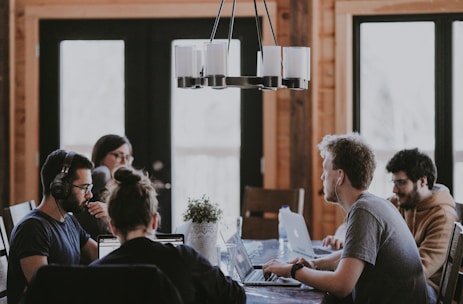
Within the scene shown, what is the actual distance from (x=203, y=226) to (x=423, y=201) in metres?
1.25

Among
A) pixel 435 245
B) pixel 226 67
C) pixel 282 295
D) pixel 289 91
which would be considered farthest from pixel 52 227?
pixel 289 91

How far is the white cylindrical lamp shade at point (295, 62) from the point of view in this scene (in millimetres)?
3504

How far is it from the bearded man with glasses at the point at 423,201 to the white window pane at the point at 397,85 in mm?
1637

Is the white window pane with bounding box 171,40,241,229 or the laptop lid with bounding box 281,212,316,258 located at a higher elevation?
the white window pane with bounding box 171,40,241,229

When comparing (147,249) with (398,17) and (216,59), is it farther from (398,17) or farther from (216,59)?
(398,17)

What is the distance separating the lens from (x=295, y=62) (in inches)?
139

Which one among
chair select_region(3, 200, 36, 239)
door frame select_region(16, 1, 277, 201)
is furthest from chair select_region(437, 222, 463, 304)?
door frame select_region(16, 1, 277, 201)

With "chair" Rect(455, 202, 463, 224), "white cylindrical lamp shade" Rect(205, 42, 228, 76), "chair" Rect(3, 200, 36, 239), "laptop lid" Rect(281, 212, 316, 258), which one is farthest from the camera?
"chair" Rect(455, 202, 463, 224)

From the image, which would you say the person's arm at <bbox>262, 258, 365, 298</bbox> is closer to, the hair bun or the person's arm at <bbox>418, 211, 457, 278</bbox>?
the hair bun

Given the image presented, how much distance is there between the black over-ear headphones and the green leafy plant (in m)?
0.52

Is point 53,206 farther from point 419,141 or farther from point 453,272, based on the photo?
point 419,141

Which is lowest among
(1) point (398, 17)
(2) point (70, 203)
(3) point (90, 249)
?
(3) point (90, 249)

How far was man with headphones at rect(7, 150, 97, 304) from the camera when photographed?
2912 mm

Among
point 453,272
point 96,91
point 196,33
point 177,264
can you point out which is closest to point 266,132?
point 196,33
